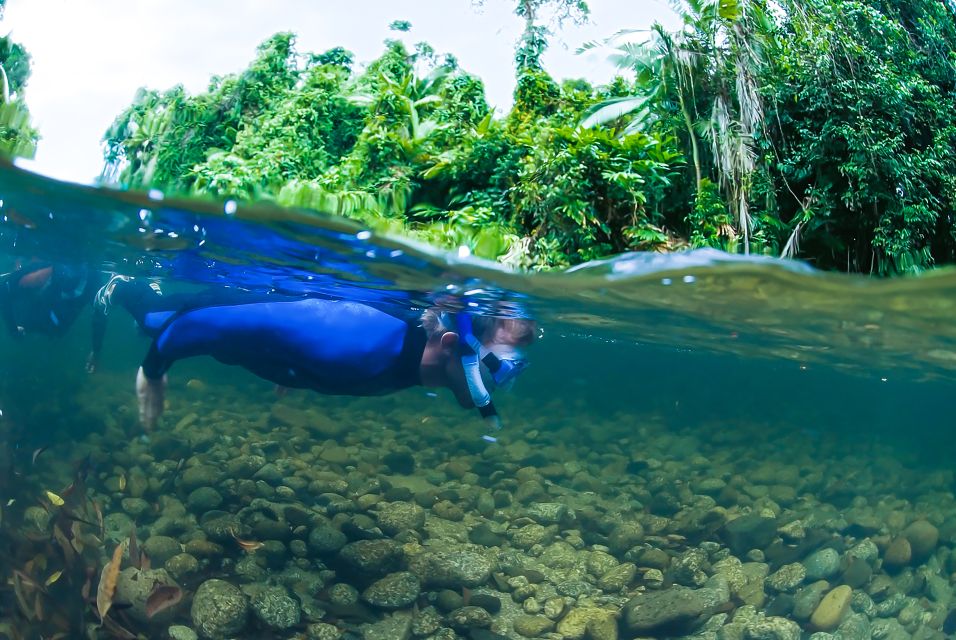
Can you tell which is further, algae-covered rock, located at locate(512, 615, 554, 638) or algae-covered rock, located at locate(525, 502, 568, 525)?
algae-covered rock, located at locate(525, 502, 568, 525)

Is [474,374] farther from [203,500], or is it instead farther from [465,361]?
[203,500]

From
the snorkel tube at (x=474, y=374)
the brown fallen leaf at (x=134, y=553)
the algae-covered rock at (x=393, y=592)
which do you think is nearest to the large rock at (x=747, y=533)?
the snorkel tube at (x=474, y=374)

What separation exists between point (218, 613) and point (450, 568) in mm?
2228

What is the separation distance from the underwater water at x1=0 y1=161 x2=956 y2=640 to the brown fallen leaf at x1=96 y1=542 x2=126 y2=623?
22 millimetres

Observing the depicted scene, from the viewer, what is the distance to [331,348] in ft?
26.5

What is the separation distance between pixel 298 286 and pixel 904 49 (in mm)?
13738

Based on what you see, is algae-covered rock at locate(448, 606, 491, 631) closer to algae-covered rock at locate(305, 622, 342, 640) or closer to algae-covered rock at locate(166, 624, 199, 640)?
algae-covered rock at locate(305, 622, 342, 640)

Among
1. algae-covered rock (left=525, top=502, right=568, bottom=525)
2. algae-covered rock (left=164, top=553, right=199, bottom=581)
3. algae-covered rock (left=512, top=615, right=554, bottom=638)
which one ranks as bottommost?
algae-covered rock (left=512, top=615, right=554, bottom=638)

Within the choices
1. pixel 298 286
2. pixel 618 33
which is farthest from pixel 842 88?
pixel 298 286

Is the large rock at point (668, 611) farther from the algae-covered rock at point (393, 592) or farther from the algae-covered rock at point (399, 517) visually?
the algae-covered rock at point (399, 517)

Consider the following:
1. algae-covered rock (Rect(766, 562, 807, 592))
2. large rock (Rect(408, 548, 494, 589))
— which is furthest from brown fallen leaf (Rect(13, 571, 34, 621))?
algae-covered rock (Rect(766, 562, 807, 592))

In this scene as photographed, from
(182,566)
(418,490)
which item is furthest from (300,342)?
(418,490)

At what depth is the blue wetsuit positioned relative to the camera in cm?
798

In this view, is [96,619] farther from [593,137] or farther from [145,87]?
[145,87]
